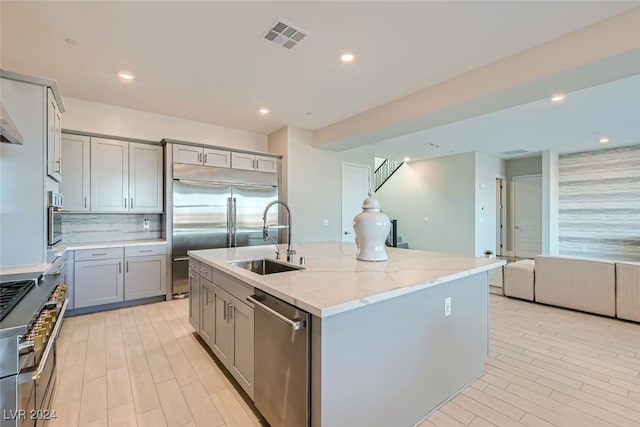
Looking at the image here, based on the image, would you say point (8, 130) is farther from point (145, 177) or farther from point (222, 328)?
point (145, 177)

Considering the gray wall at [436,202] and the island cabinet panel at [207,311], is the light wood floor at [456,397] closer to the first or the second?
the island cabinet panel at [207,311]

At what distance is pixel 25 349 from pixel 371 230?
6.47 ft

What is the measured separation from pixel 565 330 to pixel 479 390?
1.81 metres

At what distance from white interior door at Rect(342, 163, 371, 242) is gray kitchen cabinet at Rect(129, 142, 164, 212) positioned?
3293 millimetres

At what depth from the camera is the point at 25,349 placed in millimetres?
1185

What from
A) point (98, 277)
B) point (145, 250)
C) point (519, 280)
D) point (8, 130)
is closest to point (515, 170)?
point (519, 280)

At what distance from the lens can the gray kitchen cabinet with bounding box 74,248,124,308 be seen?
3.58 meters

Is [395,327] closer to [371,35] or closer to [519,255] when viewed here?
[371,35]

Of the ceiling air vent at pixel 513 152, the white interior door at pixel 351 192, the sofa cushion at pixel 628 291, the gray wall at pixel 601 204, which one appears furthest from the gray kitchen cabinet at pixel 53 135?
the gray wall at pixel 601 204

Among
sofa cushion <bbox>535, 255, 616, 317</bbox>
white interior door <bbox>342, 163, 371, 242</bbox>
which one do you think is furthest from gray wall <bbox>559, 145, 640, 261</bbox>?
white interior door <bbox>342, 163, 371, 242</bbox>

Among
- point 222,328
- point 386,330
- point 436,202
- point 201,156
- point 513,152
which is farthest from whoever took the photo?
point 436,202

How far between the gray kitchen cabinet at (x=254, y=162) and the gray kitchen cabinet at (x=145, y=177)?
42.8 inches

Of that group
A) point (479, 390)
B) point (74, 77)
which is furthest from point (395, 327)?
point (74, 77)

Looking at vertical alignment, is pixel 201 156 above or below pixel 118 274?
above
